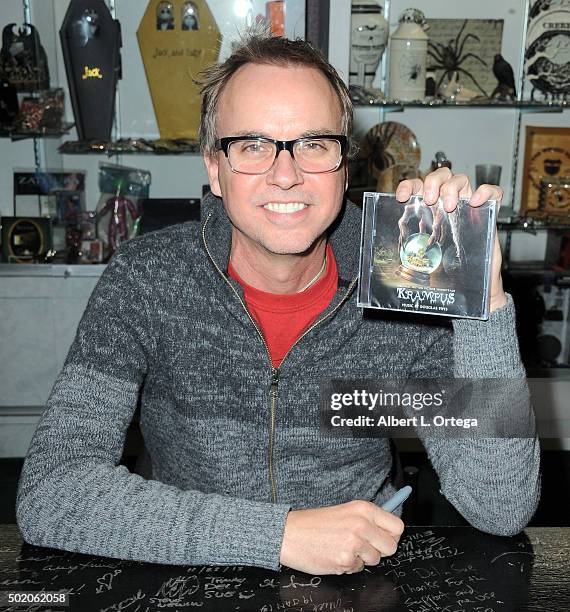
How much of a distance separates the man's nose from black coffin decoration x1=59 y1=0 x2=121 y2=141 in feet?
5.82

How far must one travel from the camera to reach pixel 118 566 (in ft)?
2.97

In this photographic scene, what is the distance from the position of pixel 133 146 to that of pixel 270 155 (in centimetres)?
170

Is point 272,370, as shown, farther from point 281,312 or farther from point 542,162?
point 542,162

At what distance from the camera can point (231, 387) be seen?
123 centimetres

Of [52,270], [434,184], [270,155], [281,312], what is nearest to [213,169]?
[270,155]

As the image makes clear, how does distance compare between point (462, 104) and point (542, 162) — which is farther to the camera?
point (542, 162)

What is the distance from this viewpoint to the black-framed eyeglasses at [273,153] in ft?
3.82

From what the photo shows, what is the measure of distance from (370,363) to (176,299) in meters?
0.36

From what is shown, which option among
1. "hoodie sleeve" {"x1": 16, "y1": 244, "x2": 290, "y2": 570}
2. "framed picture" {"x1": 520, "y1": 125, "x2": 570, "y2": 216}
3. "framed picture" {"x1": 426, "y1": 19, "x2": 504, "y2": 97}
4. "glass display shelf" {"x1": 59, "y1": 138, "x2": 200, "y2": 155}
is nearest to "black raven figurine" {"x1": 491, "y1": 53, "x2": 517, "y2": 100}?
"framed picture" {"x1": 426, "y1": 19, "x2": 504, "y2": 97}

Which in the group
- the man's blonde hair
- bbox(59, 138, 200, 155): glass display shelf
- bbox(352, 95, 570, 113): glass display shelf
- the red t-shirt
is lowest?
the red t-shirt

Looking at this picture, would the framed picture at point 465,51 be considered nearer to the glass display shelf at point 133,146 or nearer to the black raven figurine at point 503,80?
the black raven figurine at point 503,80

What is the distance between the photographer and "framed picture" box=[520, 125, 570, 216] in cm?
280

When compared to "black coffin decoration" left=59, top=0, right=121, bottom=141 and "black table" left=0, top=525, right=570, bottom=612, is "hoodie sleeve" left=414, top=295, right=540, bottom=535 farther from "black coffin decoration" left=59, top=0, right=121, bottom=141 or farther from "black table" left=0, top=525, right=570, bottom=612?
"black coffin decoration" left=59, top=0, right=121, bottom=141

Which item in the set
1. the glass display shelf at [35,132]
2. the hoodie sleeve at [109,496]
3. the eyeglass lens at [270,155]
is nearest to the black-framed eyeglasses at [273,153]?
the eyeglass lens at [270,155]
